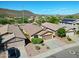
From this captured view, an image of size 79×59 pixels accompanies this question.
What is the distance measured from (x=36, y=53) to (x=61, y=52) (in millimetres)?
3493

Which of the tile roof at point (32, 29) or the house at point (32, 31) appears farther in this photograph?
the tile roof at point (32, 29)

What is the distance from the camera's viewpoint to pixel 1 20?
3931 cm

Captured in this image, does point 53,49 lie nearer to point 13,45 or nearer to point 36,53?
point 36,53

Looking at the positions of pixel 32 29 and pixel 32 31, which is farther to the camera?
pixel 32 29

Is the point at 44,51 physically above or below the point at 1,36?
below

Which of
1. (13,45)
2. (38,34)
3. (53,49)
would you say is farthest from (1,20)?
(53,49)

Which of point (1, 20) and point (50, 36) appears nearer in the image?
point (50, 36)

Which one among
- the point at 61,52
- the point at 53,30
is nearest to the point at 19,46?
the point at 61,52

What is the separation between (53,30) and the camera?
86.0ft

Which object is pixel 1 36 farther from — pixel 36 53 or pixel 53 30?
pixel 53 30

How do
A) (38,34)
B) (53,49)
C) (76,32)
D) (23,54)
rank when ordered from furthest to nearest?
1. (76,32)
2. (38,34)
3. (53,49)
4. (23,54)

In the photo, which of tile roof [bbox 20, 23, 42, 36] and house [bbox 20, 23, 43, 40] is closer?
house [bbox 20, 23, 43, 40]

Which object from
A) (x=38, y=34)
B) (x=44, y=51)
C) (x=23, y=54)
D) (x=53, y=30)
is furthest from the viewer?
(x=53, y=30)

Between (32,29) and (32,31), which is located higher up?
(32,29)
